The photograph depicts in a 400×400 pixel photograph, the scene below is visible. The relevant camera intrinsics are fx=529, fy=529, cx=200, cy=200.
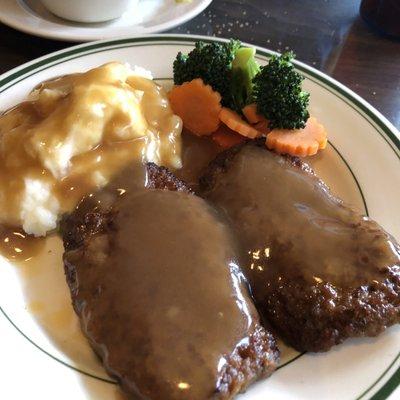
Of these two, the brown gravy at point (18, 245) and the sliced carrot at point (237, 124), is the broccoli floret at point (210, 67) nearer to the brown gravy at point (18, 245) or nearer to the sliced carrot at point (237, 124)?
the sliced carrot at point (237, 124)

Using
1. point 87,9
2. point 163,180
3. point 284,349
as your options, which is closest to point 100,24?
point 87,9

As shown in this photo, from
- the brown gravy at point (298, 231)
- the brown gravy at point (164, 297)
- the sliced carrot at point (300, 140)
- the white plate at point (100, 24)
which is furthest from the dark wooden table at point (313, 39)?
the brown gravy at point (164, 297)

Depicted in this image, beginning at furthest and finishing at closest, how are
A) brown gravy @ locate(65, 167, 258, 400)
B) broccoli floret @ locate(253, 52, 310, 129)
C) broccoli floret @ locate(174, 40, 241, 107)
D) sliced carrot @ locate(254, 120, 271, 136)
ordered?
broccoli floret @ locate(174, 40, 241, 107) < sliced carrot @ locate(254, 120, 271, 136) < broccoli floret @ locate(253, 52, 310, 129) < brown gravy @ locate(65, 167, 258, 400)

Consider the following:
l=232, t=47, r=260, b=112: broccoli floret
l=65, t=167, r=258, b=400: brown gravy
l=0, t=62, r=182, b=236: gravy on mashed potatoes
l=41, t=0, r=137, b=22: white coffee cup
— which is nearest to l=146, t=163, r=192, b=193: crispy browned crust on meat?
l=0, t=62, r=182, b=236: gravy on mashed potatoes

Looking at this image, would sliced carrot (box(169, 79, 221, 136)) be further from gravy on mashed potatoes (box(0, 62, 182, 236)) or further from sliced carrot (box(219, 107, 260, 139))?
gravy on mashed potatoes (box(0, 62, 182, 236))

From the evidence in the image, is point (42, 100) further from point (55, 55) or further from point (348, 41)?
point (348, 41)

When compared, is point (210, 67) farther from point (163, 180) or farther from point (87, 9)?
point (87, 9)
